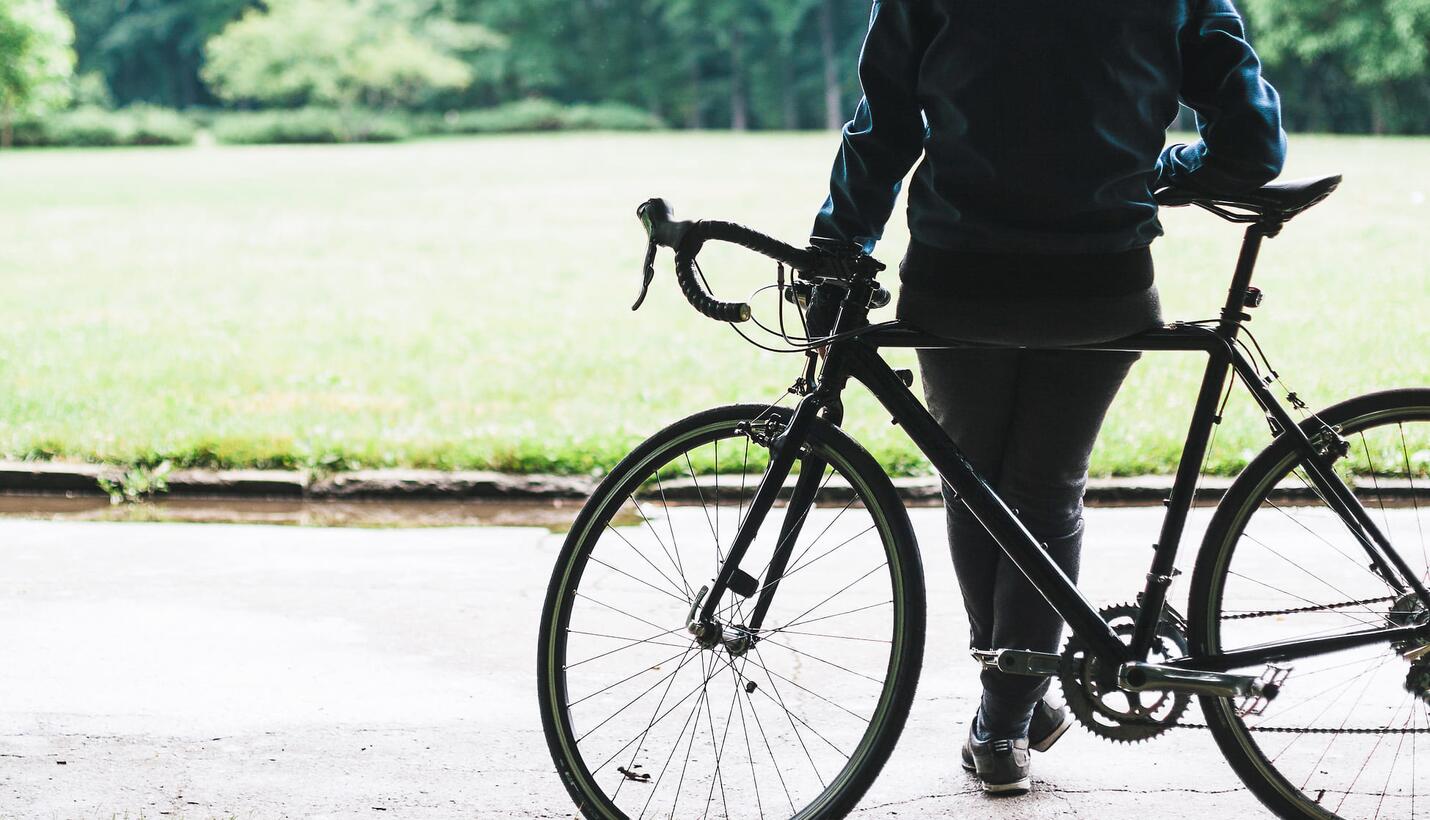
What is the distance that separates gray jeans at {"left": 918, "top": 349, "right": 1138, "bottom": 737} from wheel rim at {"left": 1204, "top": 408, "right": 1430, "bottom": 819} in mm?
316

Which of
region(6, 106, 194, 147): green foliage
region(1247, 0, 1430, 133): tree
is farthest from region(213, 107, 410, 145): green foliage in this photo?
region(1247, 0, 1430, 133): tree

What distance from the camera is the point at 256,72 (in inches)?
2125

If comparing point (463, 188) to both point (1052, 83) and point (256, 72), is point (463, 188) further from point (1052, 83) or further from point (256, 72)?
point (256, 72)

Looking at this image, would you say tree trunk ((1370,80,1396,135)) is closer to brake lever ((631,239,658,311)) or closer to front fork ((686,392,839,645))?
front fork ((686,392,839,645))

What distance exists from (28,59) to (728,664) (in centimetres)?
4669

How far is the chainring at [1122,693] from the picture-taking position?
2.70 meters

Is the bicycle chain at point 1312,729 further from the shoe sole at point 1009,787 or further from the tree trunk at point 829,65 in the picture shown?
the tree trunk at point 829,65

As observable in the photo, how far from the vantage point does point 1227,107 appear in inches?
101

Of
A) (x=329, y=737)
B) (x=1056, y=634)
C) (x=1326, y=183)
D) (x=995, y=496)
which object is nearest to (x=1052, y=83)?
(x=1326, y=183)

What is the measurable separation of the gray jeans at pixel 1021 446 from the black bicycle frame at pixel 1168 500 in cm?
11

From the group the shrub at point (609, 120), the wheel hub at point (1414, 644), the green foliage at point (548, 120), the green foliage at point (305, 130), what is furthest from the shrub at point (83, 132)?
the wheel hub at point (1414, 644)

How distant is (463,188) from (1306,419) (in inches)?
928

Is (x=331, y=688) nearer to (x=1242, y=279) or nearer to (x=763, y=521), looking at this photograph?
(x=763, y=521)

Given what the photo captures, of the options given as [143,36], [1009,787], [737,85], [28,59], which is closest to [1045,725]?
[1009,787]
